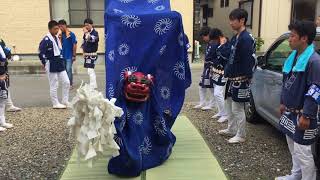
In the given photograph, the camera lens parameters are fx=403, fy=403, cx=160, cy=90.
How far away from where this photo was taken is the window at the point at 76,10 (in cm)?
1377

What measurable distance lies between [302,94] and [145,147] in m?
→ 1.65

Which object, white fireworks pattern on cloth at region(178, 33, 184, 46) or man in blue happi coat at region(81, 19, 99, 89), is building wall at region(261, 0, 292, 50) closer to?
man in blue happi coat at region(81, 19, 99, 89)

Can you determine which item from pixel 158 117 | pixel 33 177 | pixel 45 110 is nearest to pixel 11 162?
pixel 33 177

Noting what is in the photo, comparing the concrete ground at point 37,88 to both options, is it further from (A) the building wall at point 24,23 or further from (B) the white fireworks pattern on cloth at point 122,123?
(B) the white fireworks pattern on cloth at point 122,123

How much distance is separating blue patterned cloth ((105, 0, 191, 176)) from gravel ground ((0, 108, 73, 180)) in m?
0.93

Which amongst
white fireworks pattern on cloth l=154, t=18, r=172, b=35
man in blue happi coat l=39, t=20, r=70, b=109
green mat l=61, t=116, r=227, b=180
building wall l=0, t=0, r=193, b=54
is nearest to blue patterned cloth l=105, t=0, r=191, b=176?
white fireworks pattern on cloth l=154, t=18, r=172, b=35

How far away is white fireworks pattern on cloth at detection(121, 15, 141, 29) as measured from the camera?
4.18 m

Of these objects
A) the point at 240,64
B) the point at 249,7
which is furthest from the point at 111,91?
the point at 249,7

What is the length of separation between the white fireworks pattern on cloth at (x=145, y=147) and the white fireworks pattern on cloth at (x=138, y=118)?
0.65 ft

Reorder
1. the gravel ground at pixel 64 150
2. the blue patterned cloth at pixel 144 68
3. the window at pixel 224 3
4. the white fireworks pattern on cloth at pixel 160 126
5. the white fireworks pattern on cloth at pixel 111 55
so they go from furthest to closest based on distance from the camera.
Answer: the window at pixel 224 3
the gravel ground at pixel 64 150
the white fireworks pattern on cloth at pixel 160 126
the white fireworks pattern on cloth at pixel 111 55
the blue patterned cloth at pixel 144 68

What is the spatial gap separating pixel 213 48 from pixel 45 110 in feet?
10.7

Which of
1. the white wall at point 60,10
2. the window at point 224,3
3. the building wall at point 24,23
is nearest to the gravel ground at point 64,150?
the building wall at point 24,23

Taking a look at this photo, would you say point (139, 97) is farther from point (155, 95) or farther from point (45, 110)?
point (45, 110)

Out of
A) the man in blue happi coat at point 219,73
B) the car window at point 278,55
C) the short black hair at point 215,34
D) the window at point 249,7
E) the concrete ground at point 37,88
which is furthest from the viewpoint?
the window at point 249,7
